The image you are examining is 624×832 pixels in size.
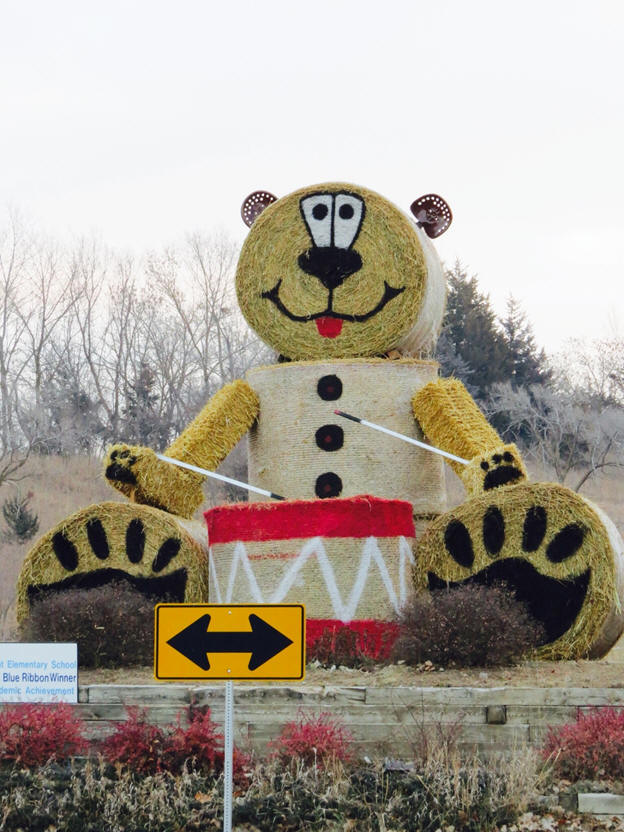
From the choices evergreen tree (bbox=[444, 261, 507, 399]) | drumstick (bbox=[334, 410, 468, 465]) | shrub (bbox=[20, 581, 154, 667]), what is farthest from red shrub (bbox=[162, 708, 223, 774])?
evergreen tree (bbox=[444, 261, 507, 399])

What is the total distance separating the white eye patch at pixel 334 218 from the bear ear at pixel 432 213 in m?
1.03

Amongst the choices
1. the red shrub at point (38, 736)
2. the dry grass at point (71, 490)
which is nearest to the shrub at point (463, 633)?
the red shrub at point (38, 736)

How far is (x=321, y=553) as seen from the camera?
1012cm

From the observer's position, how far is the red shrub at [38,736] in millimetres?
7867

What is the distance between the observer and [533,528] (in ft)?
32.9

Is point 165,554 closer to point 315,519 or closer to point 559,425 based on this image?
point 315,519

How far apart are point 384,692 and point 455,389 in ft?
12.4

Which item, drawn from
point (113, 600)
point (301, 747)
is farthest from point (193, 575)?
point (301, 747)

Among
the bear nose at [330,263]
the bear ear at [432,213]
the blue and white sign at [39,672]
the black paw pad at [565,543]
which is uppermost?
the bear ear at [432,213]

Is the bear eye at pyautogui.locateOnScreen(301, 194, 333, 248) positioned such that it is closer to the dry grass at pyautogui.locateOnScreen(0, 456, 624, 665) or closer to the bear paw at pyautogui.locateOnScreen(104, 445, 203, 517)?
the bear paw at pyautogui.locateOnScreen(104, 445, 203, 517)

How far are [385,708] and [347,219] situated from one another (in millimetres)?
4857

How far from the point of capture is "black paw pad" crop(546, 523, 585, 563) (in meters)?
9.90

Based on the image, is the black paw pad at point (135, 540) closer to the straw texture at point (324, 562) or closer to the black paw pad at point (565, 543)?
the straw texture at point (324, 562)

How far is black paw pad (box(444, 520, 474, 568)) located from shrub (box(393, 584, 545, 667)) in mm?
661
